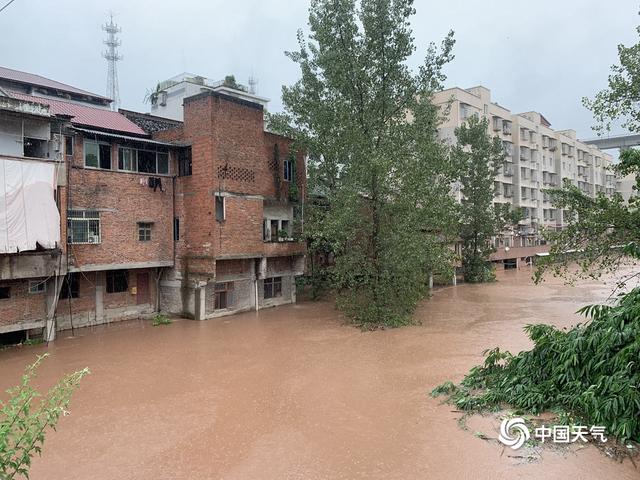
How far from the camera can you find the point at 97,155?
17109 millimetres

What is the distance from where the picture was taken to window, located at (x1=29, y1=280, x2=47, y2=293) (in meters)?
15.1

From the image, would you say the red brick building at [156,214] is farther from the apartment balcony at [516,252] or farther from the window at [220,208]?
the apartment balcony at [516,252]

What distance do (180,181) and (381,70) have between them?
32.1 ft

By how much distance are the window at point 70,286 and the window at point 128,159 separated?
14.8 ft

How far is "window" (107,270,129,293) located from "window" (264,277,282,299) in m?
6.36

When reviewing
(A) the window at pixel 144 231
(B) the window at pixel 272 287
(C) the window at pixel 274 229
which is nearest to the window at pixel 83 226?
(A) the window at pixel 144 231

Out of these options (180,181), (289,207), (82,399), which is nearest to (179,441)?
(82,399)

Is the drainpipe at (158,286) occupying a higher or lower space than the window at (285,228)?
lower

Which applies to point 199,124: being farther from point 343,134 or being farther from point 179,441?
point 179,441

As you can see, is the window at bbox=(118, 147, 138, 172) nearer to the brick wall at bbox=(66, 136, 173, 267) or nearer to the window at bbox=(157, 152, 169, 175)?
the brick wall at bbox=(66, 136, 173, 267)

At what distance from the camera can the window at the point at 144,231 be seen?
60.4 feet

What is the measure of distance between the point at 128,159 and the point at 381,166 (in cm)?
1006

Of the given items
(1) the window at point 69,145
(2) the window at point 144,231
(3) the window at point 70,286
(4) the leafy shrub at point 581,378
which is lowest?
(4) the leafy shrub at point 581,378

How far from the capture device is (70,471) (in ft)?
23.2
